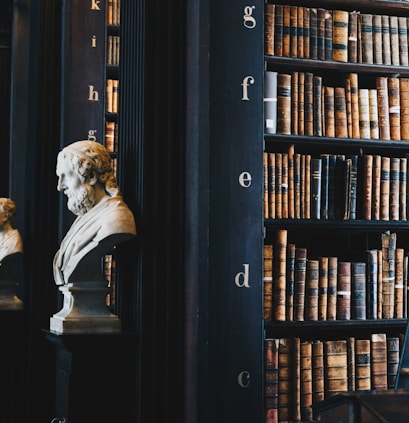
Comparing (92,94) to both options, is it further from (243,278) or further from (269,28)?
(243,278)

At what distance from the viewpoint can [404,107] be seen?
3.73 metres

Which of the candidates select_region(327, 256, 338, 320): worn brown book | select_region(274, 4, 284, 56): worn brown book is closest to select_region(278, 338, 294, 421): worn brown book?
select_region(327, 256, 338, 320): worn brown book

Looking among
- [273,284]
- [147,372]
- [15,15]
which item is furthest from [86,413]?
[15,15]

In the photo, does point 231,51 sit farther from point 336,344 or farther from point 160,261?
point 336,344

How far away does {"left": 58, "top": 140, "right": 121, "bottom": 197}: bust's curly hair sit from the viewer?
2.96 metres

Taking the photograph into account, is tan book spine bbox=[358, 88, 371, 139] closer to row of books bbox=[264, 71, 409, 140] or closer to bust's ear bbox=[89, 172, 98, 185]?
row of books bbox=[264, 71, 409, 140]

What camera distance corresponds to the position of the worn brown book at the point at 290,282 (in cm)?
347

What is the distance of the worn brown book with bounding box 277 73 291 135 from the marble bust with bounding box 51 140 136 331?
816mm

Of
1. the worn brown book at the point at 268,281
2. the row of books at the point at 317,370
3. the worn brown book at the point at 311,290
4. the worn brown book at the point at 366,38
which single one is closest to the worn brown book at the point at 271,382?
the row of books at the point at 317,370

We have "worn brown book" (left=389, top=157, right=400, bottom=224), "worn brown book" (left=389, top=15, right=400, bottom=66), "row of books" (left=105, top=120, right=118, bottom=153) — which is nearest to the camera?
"worn brown book" (left=389, top=157, right=400, bottom=224)

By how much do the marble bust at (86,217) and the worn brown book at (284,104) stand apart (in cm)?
82

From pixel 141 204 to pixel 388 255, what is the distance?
4.11ft

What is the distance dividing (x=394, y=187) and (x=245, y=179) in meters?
1.23

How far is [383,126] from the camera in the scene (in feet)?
12.1
